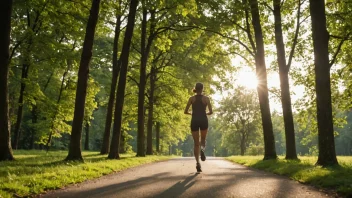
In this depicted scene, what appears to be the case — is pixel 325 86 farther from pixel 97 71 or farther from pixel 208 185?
pixel 97 71

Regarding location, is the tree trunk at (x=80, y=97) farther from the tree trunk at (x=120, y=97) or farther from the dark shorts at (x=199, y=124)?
the dark shorts at (x=199, y=124)

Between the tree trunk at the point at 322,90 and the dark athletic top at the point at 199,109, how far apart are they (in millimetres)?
3720

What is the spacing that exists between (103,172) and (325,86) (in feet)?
23.0

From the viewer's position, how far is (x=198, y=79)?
28.7 metres

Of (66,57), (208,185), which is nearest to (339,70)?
(66,57)

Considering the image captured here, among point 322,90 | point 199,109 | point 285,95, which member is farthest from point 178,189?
point 285,95

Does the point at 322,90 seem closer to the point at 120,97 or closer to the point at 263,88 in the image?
the point at 263,88

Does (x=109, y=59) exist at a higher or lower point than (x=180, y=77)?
higher

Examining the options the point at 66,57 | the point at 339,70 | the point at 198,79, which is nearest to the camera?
the point at 66,57

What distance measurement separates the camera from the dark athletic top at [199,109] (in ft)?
30.7

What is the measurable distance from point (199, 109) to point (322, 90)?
155 inches

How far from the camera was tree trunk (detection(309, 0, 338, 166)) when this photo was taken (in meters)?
10.2

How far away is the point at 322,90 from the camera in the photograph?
34.1 feet

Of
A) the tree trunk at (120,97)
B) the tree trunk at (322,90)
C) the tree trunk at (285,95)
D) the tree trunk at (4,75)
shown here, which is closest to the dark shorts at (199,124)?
the tree trunk at (322,90)
